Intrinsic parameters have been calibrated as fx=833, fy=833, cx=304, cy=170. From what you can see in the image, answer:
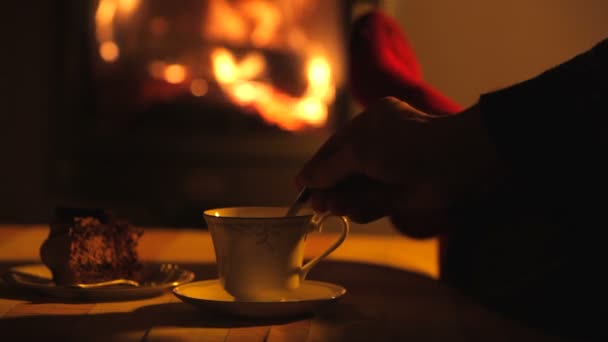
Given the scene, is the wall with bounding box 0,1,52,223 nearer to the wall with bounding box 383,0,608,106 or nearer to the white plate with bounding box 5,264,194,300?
the wall with bounding box 383,0,608,106

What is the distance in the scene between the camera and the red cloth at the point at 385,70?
1218 millimetres

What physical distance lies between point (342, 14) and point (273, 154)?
382mm

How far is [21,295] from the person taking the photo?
2.49ft

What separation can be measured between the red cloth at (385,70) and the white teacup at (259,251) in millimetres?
538

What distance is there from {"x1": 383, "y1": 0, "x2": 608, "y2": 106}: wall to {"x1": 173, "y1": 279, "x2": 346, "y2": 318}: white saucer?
144 cm

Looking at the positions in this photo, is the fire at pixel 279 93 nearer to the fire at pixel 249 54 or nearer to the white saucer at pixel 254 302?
the fire at pixel 249 54

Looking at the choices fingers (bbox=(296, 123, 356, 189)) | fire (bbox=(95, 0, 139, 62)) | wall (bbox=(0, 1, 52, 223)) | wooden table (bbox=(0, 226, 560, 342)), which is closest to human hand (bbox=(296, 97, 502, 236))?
fingers (bbox=(296, 123, 356, 189))

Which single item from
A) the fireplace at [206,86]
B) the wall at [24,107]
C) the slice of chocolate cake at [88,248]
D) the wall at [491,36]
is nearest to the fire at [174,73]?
the fireplace at [206,86]

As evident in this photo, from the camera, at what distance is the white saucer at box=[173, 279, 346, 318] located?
0.65 meters

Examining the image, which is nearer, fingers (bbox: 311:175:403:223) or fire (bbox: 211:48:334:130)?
fingers (bbox: 311:175:403:223)

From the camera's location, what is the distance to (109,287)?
29.6 inches

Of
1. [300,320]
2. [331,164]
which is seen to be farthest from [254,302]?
[331,164]

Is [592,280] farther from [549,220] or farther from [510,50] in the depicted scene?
[510,50]

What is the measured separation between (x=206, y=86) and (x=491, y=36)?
0.73 metres
